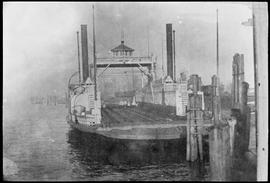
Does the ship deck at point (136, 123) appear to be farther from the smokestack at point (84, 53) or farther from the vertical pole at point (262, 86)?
the vertical pole at point (262, 86)

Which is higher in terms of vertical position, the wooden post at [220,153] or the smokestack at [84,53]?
the smokestack at [84,53]

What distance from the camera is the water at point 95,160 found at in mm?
4387

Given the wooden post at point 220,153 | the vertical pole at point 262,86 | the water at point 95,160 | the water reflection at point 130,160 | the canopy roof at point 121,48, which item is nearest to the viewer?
the vertical pole at point 262,86

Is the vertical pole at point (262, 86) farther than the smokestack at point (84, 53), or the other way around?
the smokestack at point (84, 53)

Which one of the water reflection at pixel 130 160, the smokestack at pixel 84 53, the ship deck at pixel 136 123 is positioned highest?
the smokestack at pixel 84 53

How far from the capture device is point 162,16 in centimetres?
414

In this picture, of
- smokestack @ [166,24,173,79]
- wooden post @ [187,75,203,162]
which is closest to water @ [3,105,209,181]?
wooden post @ [187,75,203,162]

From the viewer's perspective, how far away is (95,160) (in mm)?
5059

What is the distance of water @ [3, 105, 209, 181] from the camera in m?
4.39

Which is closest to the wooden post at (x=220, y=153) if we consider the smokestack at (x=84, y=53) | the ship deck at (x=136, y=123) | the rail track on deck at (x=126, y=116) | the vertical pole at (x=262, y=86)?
the vertical pole at (x=262, y=86)

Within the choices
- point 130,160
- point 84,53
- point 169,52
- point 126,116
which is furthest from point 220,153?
point 84,53

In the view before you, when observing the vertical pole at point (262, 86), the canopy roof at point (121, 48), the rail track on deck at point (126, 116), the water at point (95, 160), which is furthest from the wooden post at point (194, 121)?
the vertical pole at point (262, 86)

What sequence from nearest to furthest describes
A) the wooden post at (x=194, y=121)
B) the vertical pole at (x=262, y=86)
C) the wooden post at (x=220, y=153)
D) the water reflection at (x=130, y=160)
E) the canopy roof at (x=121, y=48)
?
the vertical pole at (x=262, y=86) → the wooden post at (x=220, y=153) → the water reflection at (x=130, y=160) → the canopy roof at (x=121, y=48) → the wooden post at (x=194, y=121)

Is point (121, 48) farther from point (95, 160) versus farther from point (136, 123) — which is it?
point (95, 160)
